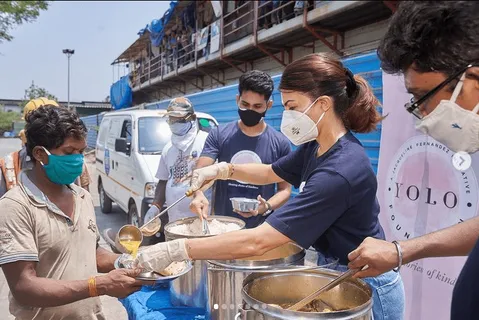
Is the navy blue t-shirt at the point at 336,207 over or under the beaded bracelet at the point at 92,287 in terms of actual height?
over

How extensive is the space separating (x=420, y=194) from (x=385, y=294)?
3.62 feet

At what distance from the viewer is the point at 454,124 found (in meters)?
1.04

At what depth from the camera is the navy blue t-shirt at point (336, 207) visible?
125cm

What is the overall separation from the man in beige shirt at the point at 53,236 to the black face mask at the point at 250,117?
119 cm

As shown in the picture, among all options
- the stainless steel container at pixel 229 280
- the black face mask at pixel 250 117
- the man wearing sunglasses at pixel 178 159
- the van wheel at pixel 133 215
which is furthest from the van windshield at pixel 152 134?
the stainless steel container at pixel 229 280

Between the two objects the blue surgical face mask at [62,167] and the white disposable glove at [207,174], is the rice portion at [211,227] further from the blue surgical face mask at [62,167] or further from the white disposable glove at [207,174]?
the blue surgical face mask at [62,167]

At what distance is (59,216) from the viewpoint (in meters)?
1.48

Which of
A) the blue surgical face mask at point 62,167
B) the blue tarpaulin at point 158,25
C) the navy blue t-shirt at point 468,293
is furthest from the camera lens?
the blue tarpaulin at point 158,25

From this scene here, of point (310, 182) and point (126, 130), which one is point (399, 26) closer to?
point (310, 182)

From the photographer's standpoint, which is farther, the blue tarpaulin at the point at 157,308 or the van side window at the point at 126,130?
the van side window at the point at 126,130

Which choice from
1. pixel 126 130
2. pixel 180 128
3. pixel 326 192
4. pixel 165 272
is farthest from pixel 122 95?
pixel 326 192

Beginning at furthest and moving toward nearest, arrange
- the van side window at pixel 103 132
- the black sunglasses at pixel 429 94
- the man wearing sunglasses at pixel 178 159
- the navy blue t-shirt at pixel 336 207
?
the van side window at pixel 103 132
the man wearing sunglasses at pixel 178 159
the navy blue t-shirt at pixel 336 207
the black sunglasses at pixel 429 94

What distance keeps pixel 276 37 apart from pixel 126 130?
6048mm

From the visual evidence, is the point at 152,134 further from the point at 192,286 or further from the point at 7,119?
the point at 7,119
